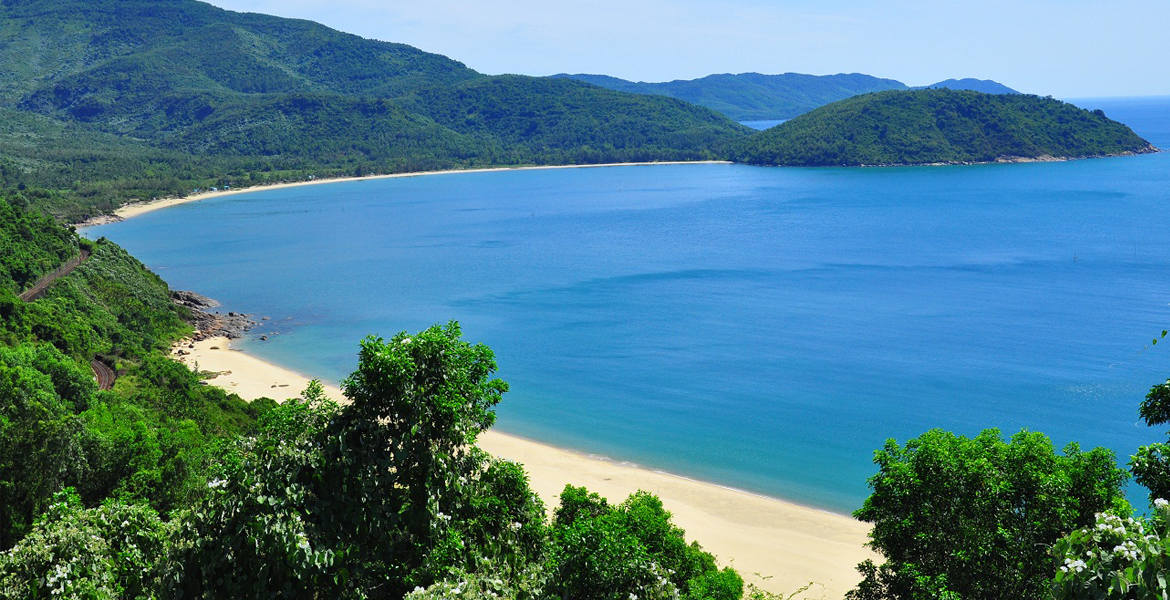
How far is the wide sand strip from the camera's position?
69.1 ft

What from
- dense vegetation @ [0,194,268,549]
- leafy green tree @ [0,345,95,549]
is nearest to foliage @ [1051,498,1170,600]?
dense vegetation @ [0,194,268,549]

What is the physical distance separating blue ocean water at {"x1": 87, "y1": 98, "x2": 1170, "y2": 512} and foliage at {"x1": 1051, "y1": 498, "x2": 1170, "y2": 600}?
72.7ft

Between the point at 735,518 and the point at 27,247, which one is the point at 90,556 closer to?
the point at 735,518

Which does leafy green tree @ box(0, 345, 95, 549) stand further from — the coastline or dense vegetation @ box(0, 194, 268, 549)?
the coastline

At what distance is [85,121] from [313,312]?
17744 cm

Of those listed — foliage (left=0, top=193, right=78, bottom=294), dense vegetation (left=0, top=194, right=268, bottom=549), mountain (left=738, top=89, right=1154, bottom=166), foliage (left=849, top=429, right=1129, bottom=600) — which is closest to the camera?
foliage (left=849, top=429, right=1129, bottom=600)

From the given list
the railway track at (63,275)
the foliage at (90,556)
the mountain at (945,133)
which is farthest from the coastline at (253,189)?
the foliage at (90,556)

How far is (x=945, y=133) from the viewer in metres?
160

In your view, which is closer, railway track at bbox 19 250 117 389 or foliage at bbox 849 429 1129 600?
foliage at bbox 849 429 1129 600

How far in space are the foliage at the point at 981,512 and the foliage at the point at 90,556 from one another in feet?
34.8

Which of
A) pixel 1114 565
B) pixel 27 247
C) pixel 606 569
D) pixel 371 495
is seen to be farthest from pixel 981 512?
pixel 27 247

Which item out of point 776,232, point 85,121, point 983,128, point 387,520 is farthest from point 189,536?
point 85,121

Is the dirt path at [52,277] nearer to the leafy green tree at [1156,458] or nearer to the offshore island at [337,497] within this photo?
the offshore island at [337,497]

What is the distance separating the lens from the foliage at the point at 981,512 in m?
12.8
